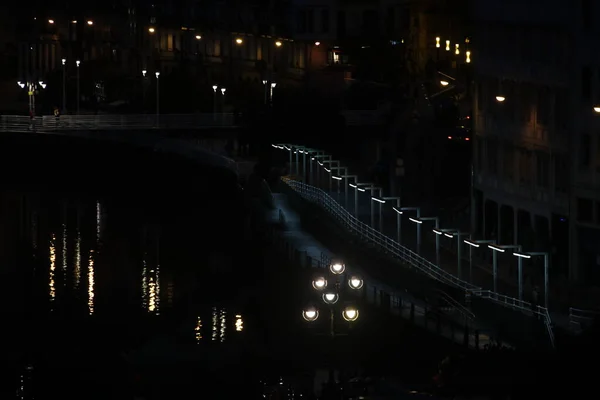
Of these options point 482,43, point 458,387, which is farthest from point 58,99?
point 458,387

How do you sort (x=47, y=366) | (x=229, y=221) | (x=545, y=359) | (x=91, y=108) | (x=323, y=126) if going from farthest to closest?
1. (x=91, y=108)
2. (x=323, y=126)
3. (x=229, y=221)
4. (x=47, y=366)
5. (x=545, y=359)

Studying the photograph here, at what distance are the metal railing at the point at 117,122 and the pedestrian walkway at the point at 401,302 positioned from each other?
3106 centimetres

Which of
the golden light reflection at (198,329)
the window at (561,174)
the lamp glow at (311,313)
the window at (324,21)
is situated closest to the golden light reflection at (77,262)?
the golden light reflection at (198,329)

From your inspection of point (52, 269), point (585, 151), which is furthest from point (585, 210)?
point (52, 269)

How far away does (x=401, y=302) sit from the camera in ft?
192

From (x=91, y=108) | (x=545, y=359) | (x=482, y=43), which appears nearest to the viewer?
(x=545, y=359)

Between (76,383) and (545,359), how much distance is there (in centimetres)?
1559

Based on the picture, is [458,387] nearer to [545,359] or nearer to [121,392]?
[545,359]

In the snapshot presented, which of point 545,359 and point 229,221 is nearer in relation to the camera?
point 545,359

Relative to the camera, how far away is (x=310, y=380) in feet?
181

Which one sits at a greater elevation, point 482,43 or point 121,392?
point 482,43

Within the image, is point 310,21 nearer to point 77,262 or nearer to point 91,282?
point 77,262

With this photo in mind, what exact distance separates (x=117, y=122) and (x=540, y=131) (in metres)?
47.7

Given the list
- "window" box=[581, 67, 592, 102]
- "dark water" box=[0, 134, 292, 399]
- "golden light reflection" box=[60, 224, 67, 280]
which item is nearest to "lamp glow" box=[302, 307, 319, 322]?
"dark water" box=[0, 134, 292, 399]
